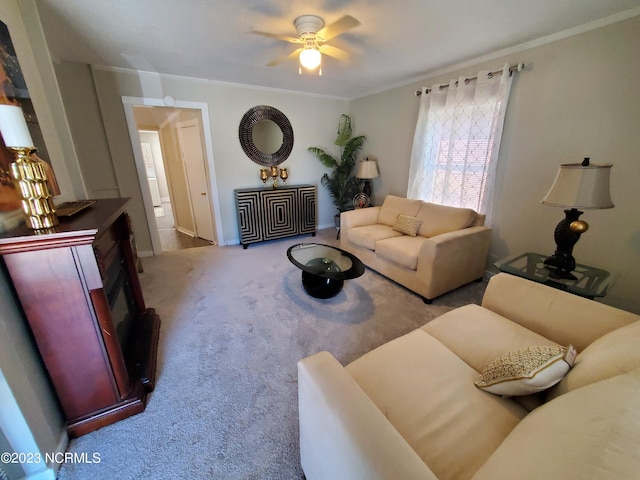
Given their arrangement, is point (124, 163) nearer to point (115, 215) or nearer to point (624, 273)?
point (115, 215)

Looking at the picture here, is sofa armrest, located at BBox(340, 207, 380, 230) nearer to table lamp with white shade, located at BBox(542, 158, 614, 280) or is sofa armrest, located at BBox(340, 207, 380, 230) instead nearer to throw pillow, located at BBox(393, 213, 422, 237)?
throw pillow, located at BBox(393, 213, 422, 237)

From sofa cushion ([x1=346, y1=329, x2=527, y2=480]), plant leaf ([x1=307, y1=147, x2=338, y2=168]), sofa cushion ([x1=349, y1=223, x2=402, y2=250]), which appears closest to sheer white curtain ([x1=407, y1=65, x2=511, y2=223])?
sofa cushion ([x1=349, y1=223, x2=402, y2=250])

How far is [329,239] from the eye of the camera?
14.4ft

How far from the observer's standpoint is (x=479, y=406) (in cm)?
99

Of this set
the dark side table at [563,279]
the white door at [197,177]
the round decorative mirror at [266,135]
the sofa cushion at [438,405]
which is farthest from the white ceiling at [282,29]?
the sofa cushion at [438,405]

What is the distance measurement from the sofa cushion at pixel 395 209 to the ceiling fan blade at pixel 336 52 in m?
1.77

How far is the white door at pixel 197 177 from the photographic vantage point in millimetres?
3898

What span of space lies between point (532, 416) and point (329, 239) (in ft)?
12.1

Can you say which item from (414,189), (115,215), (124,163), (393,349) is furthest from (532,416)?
(124,163)

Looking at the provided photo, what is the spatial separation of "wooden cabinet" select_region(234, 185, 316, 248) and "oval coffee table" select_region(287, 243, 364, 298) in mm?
1337

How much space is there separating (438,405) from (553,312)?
0.90 m

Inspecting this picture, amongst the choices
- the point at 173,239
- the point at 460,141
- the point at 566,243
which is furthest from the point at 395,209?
the point at 173,239

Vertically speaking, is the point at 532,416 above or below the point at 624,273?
above

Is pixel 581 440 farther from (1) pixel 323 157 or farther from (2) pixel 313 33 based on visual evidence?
→ (1) pixel 323 157
